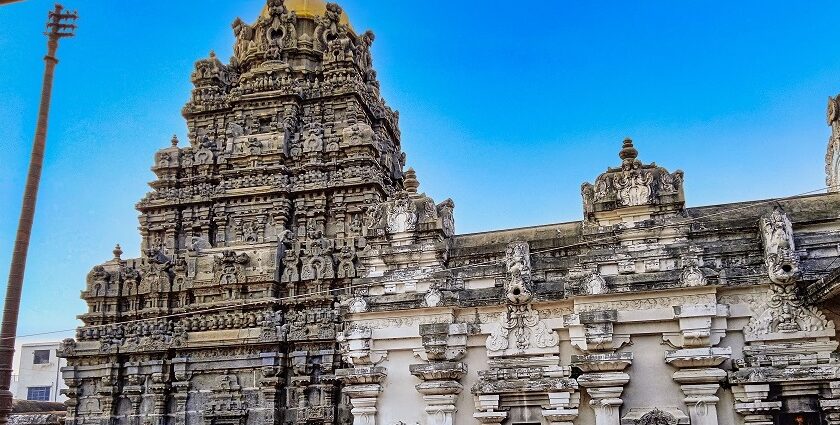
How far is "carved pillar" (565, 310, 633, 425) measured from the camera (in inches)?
492

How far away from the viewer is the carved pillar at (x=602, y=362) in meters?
12.5

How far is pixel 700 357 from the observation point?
39.6 ft

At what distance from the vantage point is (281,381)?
22453 millimetres

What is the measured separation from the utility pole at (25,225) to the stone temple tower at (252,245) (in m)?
7.93

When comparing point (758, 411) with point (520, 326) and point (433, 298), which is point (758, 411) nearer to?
point (520, 326)

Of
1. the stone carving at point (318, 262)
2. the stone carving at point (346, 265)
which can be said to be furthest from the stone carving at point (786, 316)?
the stone carving at point (318, 262)

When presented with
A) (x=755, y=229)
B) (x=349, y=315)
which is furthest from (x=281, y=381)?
(x=755, y=229)

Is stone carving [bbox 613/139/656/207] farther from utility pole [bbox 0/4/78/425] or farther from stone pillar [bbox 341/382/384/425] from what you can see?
utility pole [bbox 0/4/78/425]

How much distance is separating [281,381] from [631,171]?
1268 cm

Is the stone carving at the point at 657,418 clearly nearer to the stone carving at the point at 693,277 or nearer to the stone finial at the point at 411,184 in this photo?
the stone carving at the point at 693,277

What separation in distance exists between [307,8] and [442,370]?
2230 centimetres

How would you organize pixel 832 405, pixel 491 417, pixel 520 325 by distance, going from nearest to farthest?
1. pixel 832 405
2. pixel 491 417
3. pixel 520 325

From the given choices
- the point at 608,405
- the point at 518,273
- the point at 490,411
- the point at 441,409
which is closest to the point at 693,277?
the point at 608,405

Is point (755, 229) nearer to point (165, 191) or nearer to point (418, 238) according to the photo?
point (418, 238)
